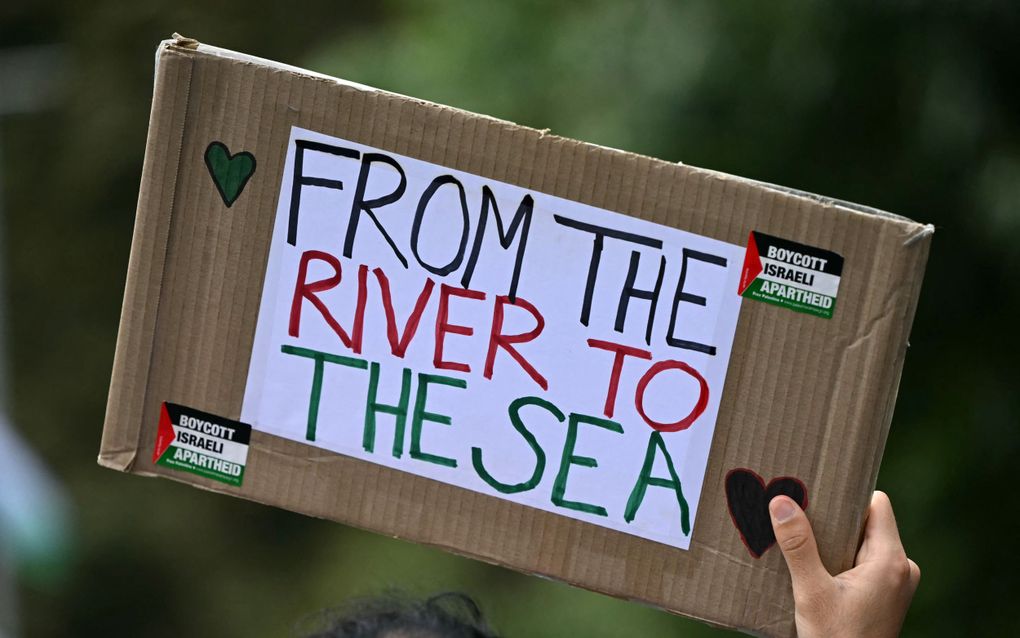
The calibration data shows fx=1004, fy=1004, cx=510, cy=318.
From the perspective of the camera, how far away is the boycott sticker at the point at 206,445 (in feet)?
3.87

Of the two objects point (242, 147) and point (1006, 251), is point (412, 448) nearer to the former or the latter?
point (242, 147)

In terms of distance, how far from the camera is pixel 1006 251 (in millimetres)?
1946

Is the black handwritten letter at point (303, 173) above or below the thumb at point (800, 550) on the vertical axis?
above

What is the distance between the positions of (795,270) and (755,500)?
0.26m

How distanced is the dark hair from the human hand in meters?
0.38

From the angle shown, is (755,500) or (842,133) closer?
(755,500)

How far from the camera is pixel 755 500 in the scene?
1.14 metres

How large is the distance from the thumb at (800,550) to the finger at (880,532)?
8cm

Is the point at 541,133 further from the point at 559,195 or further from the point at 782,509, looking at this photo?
the point at 782,509

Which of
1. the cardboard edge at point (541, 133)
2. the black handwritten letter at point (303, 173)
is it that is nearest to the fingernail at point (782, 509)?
the cardboard edge at point (541, 133)

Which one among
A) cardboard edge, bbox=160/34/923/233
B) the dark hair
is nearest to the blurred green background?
cardboard edge, bbox=160/34/923/233

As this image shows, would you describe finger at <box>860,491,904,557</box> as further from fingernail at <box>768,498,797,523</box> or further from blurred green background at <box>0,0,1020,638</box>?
blurred green background at <box>0,0,1020,638</box>

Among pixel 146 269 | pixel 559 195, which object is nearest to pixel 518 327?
pixel 559 195

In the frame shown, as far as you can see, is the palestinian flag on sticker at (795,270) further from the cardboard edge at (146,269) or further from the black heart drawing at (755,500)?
the cardboard edge at (146,269)
